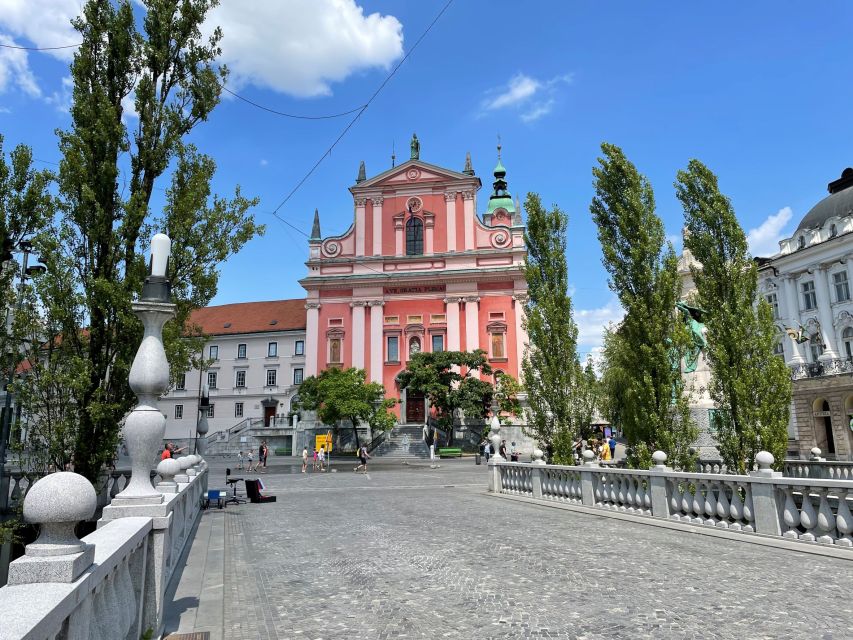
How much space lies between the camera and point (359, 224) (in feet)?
157

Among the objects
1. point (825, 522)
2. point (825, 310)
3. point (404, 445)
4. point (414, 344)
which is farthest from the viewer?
point (414, 344)

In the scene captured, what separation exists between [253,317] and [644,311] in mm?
53672

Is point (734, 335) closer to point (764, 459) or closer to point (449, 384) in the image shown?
point (764, 459)

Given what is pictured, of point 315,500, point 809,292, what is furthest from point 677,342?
point 809,292

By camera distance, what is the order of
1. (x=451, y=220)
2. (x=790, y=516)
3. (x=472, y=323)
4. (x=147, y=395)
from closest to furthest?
(x=147, y=395) < (x=790, y=516) < (x=472, y=323) < (x=451, y=220)

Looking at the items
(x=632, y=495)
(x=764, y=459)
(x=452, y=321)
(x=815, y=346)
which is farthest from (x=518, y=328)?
(x=764, y=459)

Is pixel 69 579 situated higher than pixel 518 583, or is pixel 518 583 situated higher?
pixel 69 579

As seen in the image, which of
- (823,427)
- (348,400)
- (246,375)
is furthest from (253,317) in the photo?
(823,427)

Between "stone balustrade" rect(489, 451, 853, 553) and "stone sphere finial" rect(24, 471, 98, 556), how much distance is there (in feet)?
27.7

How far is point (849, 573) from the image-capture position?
6.47m

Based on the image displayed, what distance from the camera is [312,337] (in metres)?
46.5

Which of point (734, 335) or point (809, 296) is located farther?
point (809, 296)

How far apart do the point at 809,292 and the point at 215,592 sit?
126 ft

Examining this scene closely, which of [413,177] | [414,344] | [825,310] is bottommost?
[825,310]
